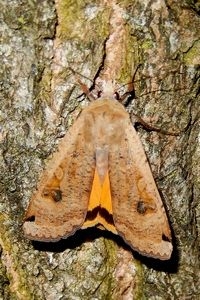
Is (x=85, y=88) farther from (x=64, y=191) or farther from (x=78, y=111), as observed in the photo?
(x=64, y=191)

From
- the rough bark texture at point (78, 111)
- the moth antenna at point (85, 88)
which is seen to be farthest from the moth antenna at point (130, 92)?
the moth antenna at point (85, 88)

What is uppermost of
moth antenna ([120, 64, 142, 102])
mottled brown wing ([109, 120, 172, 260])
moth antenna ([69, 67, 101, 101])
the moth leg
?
moth antenna ([69, 67, 101, 101])

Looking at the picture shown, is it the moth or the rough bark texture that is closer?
the rough bark texture

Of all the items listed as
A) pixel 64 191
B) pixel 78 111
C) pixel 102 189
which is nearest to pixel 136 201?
pixel 102 189

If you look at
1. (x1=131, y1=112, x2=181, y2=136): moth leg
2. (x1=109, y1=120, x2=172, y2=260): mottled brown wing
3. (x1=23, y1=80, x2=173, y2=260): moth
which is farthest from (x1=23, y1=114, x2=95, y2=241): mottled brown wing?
(x1=131, y1=112, x2=181, y2=136): moth leg

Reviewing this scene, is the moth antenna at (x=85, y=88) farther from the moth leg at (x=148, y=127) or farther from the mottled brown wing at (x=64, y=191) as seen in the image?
the moth leg at (x=148, y=127)

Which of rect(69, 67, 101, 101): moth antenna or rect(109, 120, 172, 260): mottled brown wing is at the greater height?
rect(69, 67, 101, 101): moth antenna

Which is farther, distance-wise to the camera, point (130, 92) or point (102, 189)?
point (102, 189)

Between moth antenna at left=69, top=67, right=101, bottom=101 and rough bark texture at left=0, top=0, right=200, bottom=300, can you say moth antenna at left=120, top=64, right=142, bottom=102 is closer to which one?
rough bark texture at left=0, top=0, right=200, bottom=300
